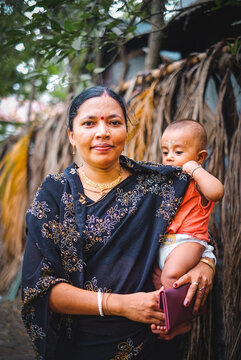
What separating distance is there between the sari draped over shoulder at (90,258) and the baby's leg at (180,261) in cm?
8

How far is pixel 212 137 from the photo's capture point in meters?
2.44

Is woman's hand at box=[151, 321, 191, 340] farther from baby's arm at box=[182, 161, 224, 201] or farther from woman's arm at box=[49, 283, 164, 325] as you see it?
baby's arm at box=[182, 161, 224, 201]

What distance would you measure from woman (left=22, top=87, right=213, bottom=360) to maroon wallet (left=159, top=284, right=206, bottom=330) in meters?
0.03

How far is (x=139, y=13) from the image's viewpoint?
6.91ft

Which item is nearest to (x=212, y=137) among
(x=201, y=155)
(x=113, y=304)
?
(x=201, y=155)

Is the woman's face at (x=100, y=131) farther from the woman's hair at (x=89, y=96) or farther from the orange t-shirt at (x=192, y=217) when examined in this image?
the orange t-shirt at (x=192, y=217)

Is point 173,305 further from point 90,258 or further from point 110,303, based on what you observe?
point 90,258

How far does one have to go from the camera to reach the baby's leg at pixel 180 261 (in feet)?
4.73

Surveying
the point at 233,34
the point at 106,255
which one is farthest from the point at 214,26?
the point at 106,255

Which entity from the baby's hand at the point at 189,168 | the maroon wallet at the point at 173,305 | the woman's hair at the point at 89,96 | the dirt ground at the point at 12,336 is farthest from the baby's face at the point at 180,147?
the dirt ground at the point at 12,336

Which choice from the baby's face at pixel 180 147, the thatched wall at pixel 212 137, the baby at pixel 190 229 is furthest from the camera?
the thatched wall at pixel 212 137

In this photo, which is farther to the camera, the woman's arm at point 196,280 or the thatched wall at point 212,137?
the thatched wall at point 212,137

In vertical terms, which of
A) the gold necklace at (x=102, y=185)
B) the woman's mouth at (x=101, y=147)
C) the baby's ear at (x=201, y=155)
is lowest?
the gold necklace at (x=102, y=185)

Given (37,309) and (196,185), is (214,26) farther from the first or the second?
(37,309)
